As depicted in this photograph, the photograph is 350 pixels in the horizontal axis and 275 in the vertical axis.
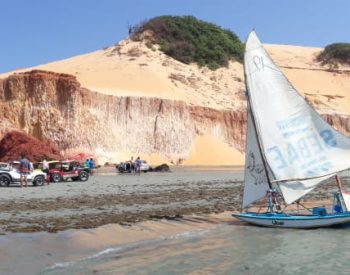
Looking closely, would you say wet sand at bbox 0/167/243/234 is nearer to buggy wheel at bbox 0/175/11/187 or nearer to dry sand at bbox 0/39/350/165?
buggy wheel at bbox 0/175/11/187

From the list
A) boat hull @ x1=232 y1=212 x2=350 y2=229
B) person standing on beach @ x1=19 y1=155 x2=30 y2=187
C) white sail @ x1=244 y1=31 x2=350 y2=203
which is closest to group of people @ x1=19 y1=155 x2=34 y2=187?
person standing on beach @ x1=19 y1=155 x2=30 y2=187

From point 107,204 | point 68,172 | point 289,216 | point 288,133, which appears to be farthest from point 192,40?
point 289,216

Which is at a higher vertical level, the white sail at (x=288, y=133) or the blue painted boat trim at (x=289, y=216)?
the white sail at (x=288, y=133)

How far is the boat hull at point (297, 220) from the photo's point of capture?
16.0 m

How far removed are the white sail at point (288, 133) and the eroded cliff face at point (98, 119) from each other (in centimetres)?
3389

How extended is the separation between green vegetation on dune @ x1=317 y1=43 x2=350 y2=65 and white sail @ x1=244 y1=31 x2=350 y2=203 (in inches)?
3542

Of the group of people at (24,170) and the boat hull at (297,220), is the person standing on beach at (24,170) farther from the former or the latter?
the boat hull at (297,220)

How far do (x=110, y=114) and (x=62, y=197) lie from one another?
107 feet

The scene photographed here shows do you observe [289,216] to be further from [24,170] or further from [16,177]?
[16,177]

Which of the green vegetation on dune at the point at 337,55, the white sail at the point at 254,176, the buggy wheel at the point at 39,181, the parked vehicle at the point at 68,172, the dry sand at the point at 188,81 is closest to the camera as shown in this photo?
the white sail at the point at 254,176

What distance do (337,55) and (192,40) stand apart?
33.3 meters

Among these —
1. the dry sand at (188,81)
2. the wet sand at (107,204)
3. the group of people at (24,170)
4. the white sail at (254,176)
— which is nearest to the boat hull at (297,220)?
the white sail at (254,176)

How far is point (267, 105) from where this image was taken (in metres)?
17.8

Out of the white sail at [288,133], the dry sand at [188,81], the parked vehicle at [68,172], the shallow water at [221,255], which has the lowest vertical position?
the shallow water at [221,255]
